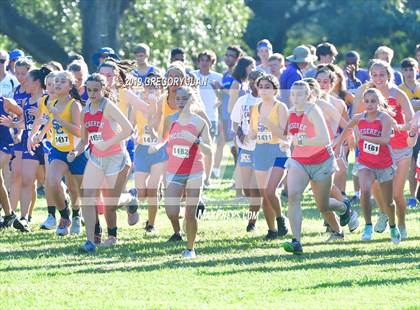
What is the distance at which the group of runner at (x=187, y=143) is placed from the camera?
40.0ft

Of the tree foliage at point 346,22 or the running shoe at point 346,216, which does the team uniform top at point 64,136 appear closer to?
the running shoe at point 346,216

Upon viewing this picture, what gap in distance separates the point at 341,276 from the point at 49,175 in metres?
4.19

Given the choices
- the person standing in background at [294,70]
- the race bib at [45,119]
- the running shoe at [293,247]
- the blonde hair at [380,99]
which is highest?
the person standing in background at [294,70]

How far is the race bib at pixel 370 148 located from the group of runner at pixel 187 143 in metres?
0.01

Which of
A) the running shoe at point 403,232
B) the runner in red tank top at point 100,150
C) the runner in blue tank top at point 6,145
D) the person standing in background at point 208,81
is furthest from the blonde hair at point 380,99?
the person standing in background at point 208,81

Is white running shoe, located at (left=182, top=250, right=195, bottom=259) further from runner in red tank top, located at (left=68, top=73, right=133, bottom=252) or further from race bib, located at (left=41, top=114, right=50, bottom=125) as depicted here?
race bib, located at (left=41, top=114, right=50, bottom=125)

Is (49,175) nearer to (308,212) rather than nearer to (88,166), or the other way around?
(88,166)

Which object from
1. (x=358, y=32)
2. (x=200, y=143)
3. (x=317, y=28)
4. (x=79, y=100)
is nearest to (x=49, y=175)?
(x=79, y=100)

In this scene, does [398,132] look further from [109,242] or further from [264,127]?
[109,242]

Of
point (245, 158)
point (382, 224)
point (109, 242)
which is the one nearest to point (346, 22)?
point (245, 158)

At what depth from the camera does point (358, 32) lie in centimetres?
4619

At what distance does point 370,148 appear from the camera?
42.4ft

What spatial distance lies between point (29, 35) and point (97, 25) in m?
2.72

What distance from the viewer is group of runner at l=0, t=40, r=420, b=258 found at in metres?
12.2
